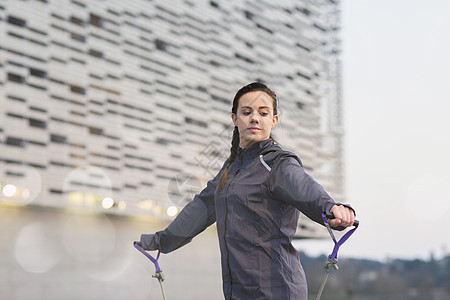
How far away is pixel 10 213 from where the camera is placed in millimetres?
20000

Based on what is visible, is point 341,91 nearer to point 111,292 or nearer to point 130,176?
point 130,176

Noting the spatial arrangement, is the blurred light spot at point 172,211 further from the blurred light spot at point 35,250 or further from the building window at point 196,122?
the building window at point 196,122

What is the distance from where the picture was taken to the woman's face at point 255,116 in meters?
2.19

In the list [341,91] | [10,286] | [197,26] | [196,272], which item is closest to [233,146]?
[10,286]

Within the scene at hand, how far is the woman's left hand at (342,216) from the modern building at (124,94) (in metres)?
14.8

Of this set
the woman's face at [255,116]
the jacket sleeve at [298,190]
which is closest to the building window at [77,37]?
the woman's face at [255,116]

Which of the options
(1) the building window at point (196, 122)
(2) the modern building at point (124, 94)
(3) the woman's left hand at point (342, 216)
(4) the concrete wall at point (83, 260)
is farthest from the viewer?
(1) the building window at point (196, 122)

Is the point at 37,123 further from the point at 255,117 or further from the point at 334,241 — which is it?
the point at 334,241

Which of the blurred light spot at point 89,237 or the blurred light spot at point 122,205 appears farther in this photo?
the blurred light spot at point 122,205

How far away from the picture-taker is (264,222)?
2.02 m

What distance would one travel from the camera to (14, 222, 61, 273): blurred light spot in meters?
19.9

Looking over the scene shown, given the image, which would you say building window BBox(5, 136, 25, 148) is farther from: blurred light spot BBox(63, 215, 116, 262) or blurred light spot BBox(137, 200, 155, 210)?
blurred light spot BBox(137, 200, 155, 210)

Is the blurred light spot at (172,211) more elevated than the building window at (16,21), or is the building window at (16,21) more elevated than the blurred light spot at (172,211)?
the building window at (16,21)

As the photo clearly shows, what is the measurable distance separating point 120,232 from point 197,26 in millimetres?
10327
